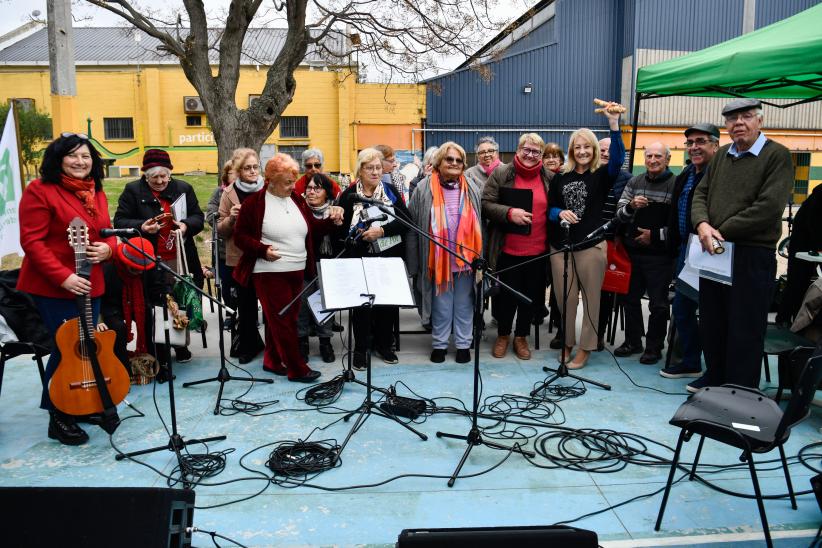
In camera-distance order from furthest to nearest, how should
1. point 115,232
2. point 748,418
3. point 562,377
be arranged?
1. point 562,377
2. point 115,232
3. point 748,418

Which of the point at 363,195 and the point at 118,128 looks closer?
the point at 363,195

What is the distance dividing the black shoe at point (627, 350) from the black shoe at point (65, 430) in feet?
13.9

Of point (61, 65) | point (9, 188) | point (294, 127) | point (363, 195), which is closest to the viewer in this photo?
point (9, 188)

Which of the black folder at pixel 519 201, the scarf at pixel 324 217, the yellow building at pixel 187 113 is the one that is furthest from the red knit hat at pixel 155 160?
the yellow building at pixel 187 113

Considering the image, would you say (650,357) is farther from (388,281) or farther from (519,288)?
(388,281)

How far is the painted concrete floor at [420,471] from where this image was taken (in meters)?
3.03

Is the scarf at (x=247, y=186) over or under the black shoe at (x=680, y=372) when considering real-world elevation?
over

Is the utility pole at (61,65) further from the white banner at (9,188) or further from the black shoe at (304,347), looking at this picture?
the black shoe at (304,347)

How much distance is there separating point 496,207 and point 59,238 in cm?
327

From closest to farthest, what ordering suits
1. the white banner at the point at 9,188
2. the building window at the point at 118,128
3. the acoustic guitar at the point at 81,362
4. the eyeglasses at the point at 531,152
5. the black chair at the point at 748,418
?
1. the black chair at the point at 748,418
2. the acoustic guitar at the point at 81,362
3. the white banner at the point at 9,188
4. the eyeglasses at the point at 531,152
5. the building window at the point at 118,128

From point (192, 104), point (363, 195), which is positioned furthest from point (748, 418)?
point (192, 104)

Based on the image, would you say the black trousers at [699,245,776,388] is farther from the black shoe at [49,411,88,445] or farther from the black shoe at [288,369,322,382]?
the black shoe at [49,411,88,445]

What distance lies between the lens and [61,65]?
592 cm

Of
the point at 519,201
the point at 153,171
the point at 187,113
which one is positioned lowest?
the point at 519,201
